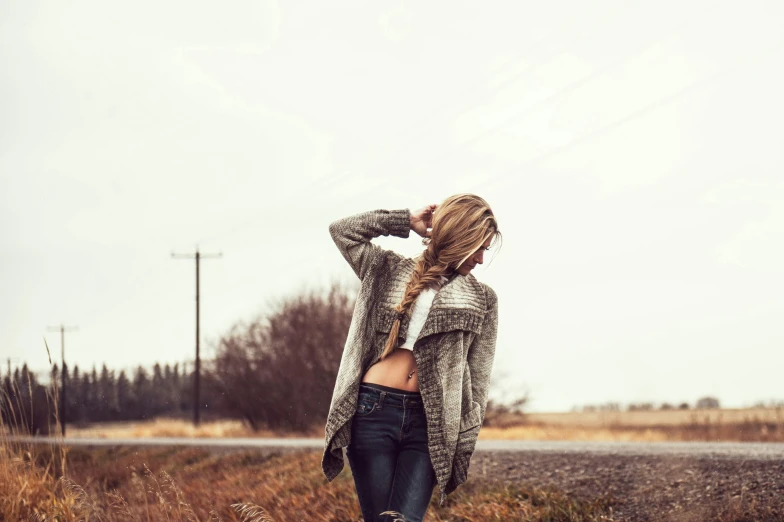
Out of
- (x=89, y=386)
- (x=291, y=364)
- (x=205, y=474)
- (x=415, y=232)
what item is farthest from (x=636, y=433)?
(x=89, y=386)

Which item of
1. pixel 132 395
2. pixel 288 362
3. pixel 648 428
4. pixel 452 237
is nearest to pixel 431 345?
pixel 452 237

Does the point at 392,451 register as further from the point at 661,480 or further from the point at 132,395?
the point at 132,395

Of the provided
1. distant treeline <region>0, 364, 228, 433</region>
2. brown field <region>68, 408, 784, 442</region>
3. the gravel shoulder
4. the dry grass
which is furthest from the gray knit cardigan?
distant treeline <region>0, 364, 228, 433</region>

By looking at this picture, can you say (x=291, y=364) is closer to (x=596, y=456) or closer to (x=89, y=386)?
(x=89, y=386)

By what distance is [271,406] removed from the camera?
28875mm

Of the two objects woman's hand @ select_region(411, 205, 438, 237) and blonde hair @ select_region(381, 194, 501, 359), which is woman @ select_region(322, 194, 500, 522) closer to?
blonde hair @ select_region(381, 194, 501, 359)

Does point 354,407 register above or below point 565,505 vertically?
above

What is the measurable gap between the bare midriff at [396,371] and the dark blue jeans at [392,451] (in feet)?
0.09

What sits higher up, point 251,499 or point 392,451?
point 392,451

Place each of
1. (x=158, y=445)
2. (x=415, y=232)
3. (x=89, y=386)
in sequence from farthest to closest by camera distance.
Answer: (x=89, y=386) → (x=158, y=445) → (x=415, y=232)

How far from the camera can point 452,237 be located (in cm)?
385

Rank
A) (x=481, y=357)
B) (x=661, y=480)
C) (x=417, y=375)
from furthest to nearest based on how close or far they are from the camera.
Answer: (x=661, y=480), (x=481, y=357), (x=417, y=375)

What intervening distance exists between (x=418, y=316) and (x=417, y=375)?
0.76 ft

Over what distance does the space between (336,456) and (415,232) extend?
96cm
